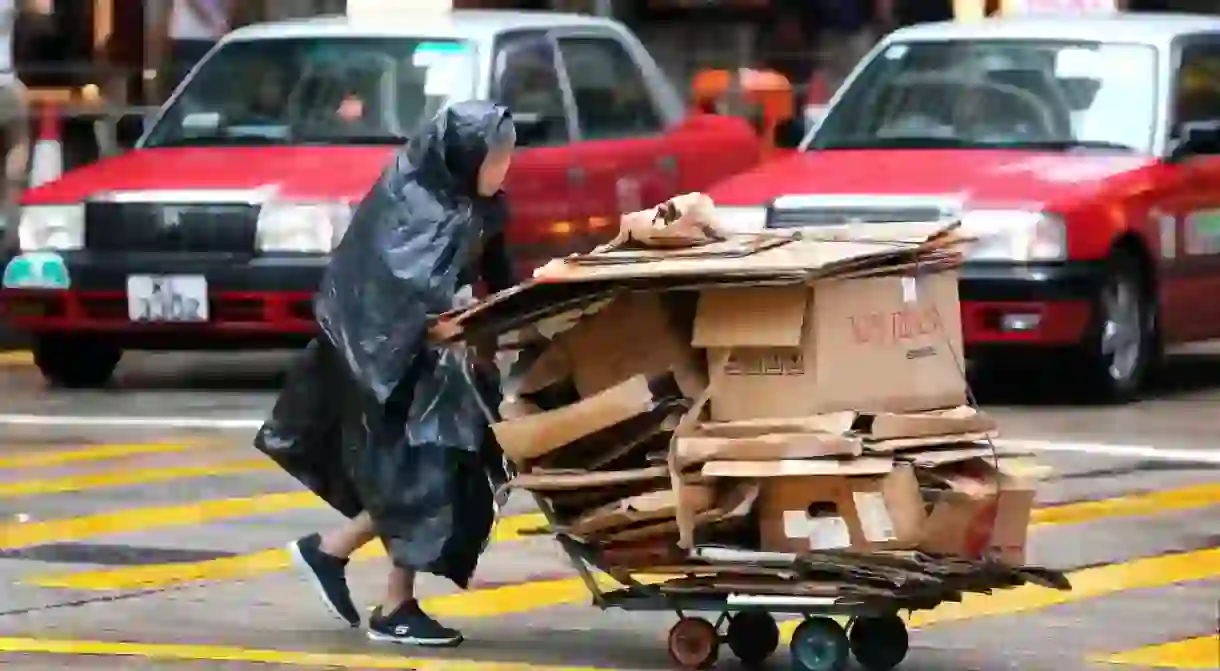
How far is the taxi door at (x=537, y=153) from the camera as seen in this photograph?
14320 millimetres

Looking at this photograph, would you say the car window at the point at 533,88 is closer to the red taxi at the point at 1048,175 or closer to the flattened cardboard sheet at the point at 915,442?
the red taxi at the point at 1048,175

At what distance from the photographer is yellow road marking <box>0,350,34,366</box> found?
16.2 m

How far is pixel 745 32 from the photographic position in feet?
79.7

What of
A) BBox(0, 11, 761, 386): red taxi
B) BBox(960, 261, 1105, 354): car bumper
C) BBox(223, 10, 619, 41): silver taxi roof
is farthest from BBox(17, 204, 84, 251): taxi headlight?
BBox(960, 261, 1105, 354): car bumper

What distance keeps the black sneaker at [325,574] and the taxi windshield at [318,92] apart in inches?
243

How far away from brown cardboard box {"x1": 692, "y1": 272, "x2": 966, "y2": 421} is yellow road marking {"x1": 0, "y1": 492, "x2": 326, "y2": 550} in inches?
131

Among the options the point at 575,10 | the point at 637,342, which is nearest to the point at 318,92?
the point at 637,342

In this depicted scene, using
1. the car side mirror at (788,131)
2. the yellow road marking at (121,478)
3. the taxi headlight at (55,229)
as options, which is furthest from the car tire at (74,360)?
the car side mirror at (788,131)

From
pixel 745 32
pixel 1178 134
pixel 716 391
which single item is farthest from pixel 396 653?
pixel 745 32

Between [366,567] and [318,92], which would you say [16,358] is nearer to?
[318,92]

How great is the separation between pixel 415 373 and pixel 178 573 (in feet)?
5.94

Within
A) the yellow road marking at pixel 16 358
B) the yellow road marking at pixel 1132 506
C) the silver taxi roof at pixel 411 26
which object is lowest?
the yellow road marking at pixel 16 358

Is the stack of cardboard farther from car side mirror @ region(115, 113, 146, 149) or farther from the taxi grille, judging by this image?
car side mirror @ region(115, 113, 146, 149)

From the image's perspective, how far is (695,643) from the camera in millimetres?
7602
